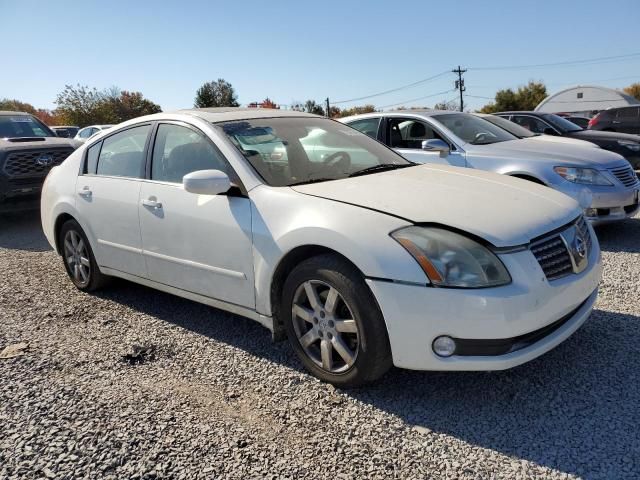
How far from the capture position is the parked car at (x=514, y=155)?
567 cm

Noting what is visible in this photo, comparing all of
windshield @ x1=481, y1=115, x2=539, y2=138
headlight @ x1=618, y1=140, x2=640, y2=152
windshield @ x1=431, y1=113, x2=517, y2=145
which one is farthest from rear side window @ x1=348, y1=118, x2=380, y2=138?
headlight @ x1=618, y1=140, x2=640, y2=152

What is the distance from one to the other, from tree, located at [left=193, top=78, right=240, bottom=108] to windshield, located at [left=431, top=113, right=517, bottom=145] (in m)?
61.7

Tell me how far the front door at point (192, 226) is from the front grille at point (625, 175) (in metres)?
4.61

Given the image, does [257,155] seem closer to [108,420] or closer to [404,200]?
[404,200]

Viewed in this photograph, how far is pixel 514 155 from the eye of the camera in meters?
6.10

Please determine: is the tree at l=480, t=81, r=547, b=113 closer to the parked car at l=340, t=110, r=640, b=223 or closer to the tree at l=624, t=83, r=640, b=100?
the tree at l=624, t=83, r=640, b=100

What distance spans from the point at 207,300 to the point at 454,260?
5.78 feet

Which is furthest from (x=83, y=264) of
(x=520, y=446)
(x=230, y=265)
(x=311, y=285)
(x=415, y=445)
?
(x=520, y=446)

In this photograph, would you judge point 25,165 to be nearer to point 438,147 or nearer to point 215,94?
point 438,147

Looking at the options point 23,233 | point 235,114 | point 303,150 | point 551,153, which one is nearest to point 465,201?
point 303,150

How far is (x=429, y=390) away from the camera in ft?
9.49

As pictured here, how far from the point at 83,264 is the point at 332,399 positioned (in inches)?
116

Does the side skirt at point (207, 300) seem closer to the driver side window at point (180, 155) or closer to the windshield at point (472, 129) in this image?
the driver side window at point (180, 155)

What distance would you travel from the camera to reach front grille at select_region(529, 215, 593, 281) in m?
2.64
